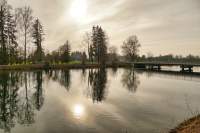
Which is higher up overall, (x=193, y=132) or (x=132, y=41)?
(x=132, y=41)

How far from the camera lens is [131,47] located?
92.1 m

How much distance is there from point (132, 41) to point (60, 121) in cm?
8380

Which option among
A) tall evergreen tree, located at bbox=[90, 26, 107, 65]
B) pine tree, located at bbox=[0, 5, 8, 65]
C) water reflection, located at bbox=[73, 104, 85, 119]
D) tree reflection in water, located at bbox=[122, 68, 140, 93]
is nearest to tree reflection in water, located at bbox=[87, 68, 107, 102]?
water reflection, located at bbox=[73, 104, 85, 119]

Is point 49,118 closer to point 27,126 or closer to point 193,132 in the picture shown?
point 27,126

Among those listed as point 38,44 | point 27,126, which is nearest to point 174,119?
point 27,126

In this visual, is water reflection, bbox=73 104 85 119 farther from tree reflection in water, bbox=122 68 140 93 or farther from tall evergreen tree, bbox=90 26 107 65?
tall evergreen tree, bbox=90 26 107 65

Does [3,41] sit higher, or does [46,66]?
[3,41]

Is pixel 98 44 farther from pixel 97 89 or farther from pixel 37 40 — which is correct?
pixel 97 89

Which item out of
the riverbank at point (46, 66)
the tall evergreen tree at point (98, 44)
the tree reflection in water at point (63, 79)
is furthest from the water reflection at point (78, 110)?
the tall evergreen tree at point (98, 44)

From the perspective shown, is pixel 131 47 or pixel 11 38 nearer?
pixel 11 38

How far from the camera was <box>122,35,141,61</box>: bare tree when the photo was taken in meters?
91.5

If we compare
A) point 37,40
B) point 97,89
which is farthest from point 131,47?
point 97,89

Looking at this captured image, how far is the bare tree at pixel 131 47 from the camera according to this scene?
3602 inches

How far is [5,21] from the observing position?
48125 millimetres
